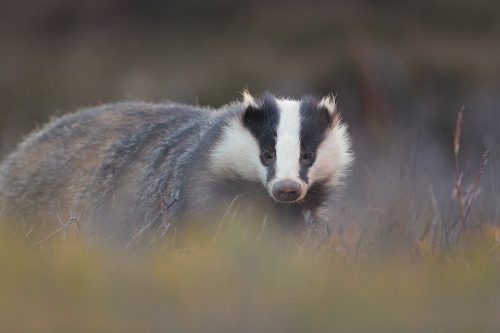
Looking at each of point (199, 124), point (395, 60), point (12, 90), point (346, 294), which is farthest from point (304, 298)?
point (12, 90)

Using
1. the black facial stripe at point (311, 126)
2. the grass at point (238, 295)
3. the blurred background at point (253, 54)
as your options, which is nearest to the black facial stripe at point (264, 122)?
the black facial stripe at point (311, 126)

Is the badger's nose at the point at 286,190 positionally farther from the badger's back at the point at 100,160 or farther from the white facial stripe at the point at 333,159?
the badger's back at the point at 100,160

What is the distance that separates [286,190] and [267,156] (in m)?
0.27

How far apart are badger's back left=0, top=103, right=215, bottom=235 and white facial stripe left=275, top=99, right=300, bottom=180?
1.62 ft

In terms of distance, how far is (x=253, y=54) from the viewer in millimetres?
17328

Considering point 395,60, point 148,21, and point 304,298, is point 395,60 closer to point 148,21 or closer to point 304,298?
point 148,21

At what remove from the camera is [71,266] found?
297cm

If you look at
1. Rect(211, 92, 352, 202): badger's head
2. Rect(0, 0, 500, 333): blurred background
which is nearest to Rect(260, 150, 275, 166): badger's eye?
Rect(211, 92, 352, 202): badger's head

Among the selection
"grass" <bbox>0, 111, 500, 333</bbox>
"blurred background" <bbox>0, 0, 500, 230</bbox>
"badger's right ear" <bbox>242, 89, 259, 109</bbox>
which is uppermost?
"blurred background" <bbox>0, 0, 500, 230</bbox>

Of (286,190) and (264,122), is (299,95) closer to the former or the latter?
(264,122)

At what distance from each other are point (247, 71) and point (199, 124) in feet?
35.7

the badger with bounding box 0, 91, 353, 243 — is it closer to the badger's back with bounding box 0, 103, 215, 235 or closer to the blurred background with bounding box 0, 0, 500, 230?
the badger's back with bounding box 0, 103, 215, 235

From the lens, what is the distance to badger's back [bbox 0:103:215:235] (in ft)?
18.9

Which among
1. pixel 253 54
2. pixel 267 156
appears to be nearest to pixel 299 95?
pixel 253 54
